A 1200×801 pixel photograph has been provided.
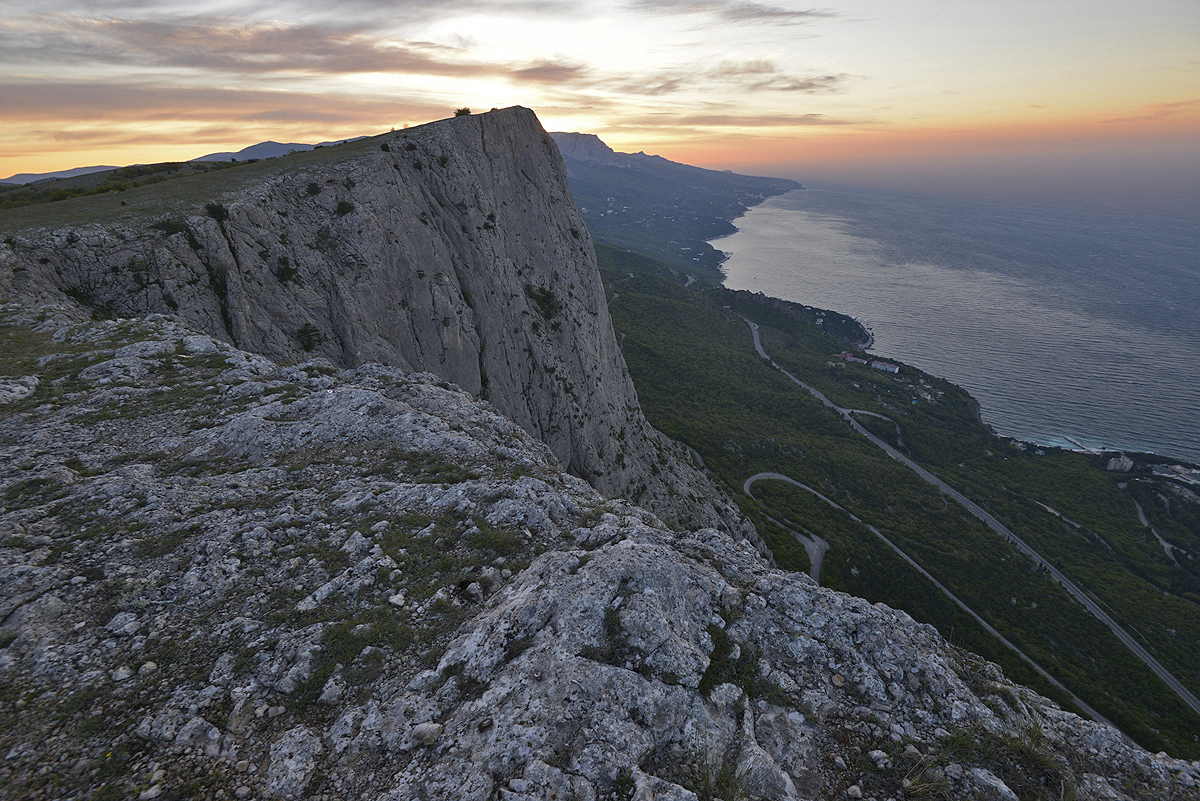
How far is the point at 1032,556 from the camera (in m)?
68.2

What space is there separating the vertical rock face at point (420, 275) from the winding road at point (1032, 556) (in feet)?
162

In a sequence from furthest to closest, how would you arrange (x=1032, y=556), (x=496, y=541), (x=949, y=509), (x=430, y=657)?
1. (x=949, y=509)
2. (x=1032, y=556)
3. (x=496, y=541)
4. (x=430, y=657)

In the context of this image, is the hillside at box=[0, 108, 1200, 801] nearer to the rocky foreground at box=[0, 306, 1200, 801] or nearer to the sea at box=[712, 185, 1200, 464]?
the rocky foreground at box=[0, 306, 1200, 801]

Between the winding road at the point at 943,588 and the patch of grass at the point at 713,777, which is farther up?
→ the patch of grass at the point at 713,777

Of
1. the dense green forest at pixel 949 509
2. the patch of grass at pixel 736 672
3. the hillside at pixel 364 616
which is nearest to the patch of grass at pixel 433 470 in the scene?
the hillside at pixel 364 616

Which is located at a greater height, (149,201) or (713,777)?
(149,201)

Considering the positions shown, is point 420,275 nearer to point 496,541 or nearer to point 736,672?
point 496,541

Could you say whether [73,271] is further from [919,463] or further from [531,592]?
[919,463]

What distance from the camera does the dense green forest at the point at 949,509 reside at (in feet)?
169

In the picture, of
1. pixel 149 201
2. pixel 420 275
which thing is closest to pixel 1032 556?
pixel 420 275

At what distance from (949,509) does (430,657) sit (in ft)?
295

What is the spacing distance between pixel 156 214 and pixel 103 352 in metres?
10.6

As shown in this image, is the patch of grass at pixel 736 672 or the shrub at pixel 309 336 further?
the shrub at pixel 309 336

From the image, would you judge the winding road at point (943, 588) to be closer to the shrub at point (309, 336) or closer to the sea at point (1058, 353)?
the shrub at point (309, 336)
